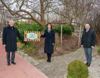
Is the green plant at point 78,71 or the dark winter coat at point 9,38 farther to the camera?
the dark winter coat at point 9,38

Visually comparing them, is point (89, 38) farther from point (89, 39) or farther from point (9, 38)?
point (9, 38)

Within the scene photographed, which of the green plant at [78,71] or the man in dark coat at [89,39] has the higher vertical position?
the man in dark coat at [89,39]

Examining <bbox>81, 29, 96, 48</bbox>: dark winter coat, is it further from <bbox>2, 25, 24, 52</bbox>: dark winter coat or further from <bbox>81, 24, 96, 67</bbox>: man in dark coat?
<bbox>2, 25, 24, 52</bbox>: dark winter coat

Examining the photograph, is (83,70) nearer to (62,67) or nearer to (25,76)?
(62,67)

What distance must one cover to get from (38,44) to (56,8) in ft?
11.6

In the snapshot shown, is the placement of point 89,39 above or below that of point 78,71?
above

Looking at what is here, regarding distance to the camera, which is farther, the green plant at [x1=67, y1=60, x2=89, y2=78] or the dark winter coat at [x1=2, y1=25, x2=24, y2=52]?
the dark winter coat at [x1=2, y1=25, x2=24, y2=52]

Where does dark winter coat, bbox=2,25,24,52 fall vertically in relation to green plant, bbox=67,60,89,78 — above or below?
above

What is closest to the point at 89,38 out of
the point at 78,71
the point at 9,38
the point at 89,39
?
the point at 89,39

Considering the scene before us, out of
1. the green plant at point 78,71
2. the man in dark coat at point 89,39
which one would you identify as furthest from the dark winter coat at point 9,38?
the man in dark coat at point 89,39

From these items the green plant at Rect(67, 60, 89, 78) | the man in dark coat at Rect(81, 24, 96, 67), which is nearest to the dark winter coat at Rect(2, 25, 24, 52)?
the green plant at Rect(67, 60, 89, 78)

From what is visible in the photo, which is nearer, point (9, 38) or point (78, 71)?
Answer: point (78, 71)

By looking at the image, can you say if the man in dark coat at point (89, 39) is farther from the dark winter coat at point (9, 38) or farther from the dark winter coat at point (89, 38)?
the dark winter coat at point (9, 38)

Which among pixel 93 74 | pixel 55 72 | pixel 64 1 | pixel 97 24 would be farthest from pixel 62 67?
pixel 97 24
